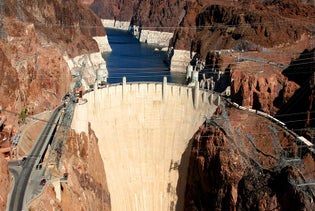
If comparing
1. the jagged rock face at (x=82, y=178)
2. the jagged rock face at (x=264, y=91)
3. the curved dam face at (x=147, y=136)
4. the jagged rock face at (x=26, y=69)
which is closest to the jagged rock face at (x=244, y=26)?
the jagged rock face at (x=264, y=91)

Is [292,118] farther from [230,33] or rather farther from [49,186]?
[230,33]

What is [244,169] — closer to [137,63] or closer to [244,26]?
[244,26]

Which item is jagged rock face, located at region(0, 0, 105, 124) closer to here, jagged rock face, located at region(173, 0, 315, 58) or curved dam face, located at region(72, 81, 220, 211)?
curved dam face, located at region(72, 81, 220, 211)

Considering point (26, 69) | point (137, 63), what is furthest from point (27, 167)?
point (137, 63)

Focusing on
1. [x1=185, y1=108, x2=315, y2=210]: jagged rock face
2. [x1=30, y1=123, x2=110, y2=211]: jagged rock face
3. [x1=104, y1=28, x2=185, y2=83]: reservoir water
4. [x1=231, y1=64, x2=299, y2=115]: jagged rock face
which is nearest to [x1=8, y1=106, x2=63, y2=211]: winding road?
[x1=30, y1=123, x2=110, y2=211]: jagged rock face

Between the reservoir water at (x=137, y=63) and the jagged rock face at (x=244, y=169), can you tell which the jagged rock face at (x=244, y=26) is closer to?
the reservoir water at (x=137, y=63)

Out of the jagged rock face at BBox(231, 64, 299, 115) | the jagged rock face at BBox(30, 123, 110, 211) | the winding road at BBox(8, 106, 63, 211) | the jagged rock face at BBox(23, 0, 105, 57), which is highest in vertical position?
the jagged rock face at BBox(23, 0, 105, 57)
